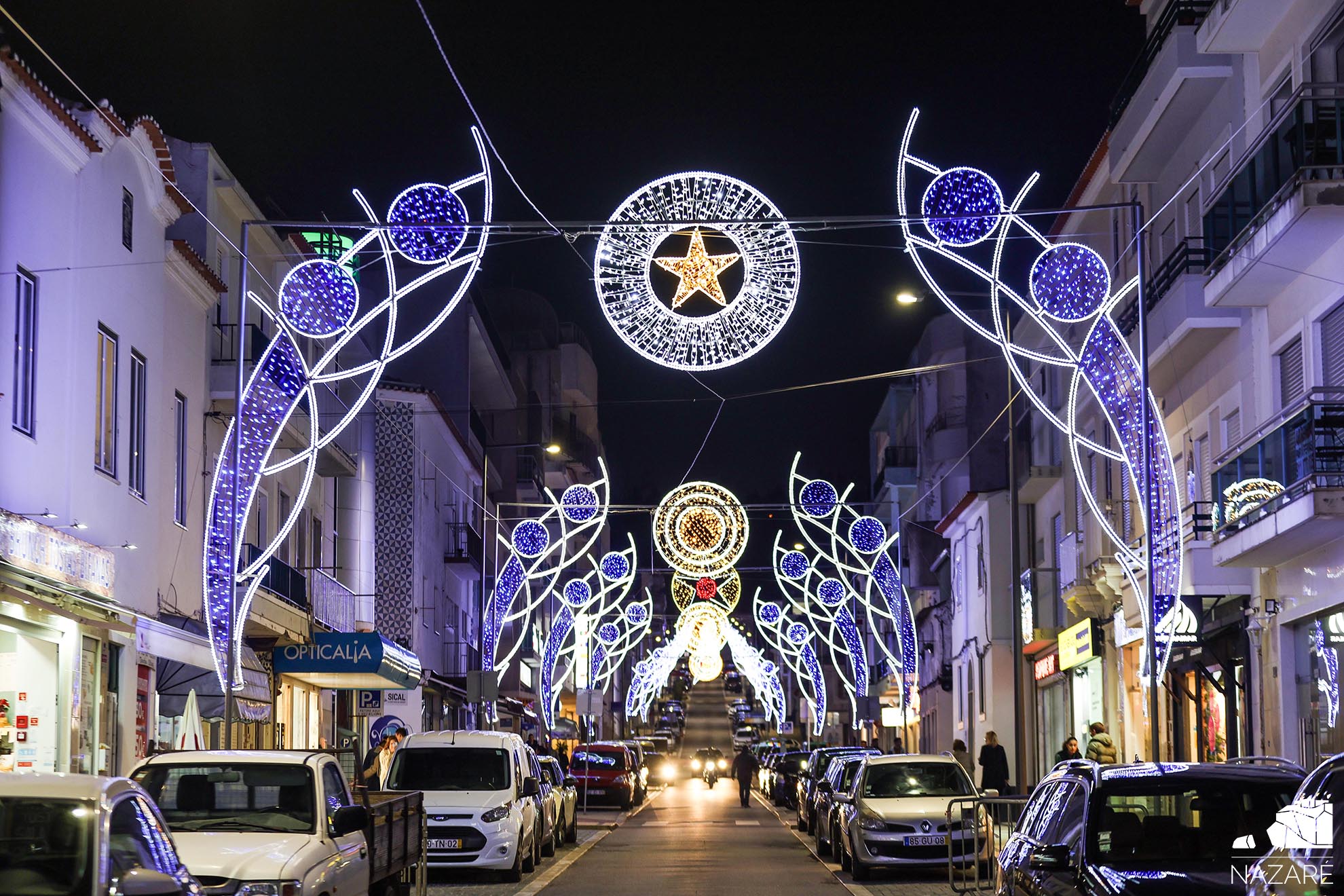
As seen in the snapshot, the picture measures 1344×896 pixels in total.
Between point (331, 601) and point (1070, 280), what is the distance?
20873 millimetres

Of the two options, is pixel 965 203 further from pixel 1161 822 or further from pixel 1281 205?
pixel 1161 822

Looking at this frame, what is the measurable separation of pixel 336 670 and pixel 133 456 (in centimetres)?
902

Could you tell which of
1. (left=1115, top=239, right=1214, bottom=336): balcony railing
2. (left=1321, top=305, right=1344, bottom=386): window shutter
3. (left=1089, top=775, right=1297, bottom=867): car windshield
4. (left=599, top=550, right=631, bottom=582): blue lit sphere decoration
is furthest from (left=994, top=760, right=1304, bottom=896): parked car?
(left=599, top=550, right=631, bottom=582): blue lit sphere decoration

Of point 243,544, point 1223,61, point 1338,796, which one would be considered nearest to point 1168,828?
point 1338,796

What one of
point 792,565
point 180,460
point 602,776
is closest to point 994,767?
point 180,460

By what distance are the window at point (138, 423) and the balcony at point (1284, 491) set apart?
14.8 metres

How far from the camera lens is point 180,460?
95.0 ft

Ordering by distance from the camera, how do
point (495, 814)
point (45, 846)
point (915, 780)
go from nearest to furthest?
point (45, 846) → point (495, 814) → point (915, 780)

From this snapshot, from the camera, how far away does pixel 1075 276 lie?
83.7 feet

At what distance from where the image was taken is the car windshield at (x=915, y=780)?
→ 25297 millimetres

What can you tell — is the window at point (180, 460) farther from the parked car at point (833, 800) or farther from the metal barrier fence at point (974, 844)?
the metal barrier fence at point (974, 844)

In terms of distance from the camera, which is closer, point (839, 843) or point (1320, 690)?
Answer: point (1320, 690)

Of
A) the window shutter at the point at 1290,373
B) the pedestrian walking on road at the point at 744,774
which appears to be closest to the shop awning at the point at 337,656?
the window shutter at the point at 1290,373

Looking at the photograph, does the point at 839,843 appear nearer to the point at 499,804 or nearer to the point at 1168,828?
the point at 499,804
